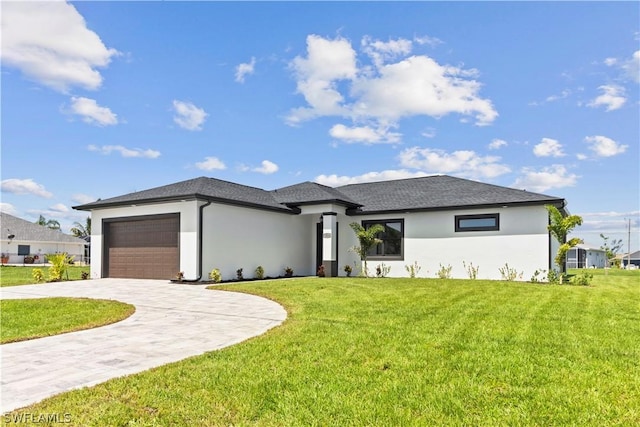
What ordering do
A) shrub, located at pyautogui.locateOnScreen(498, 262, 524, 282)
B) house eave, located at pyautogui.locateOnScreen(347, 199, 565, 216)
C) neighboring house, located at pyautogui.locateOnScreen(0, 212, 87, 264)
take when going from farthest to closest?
neighboring house, located at pyautogui.locateOnScreen(0, 212, 87, 264), shrub, located at pyautogui.locateOnScreen(498, 262, 524, 282), house eave, located at pyautogui.locateOnScreen(347, 199, 565, 216)

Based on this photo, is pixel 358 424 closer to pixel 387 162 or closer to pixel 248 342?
pixel 248 342

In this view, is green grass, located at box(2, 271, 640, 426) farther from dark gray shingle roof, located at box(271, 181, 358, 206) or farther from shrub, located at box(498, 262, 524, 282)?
dark gray shingle roof, located at box(271, 181, 358, 206)

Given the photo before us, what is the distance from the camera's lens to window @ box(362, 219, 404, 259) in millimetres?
17578

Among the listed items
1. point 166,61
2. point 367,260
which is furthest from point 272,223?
point 166,61

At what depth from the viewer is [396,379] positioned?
12.7ft

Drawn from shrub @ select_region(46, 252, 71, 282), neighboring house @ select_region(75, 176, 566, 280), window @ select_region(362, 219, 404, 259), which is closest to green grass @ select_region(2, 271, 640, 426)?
neighboring house @ select_region(75, 176, 566, 280)

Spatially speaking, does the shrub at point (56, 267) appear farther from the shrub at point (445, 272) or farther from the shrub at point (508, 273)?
the shrub at point (508, 273)

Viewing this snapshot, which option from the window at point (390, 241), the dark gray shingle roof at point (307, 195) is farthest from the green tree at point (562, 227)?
the dark gray shingle roof at point (307, 195)

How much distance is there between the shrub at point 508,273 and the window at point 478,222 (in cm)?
156

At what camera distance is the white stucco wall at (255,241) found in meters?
15.0

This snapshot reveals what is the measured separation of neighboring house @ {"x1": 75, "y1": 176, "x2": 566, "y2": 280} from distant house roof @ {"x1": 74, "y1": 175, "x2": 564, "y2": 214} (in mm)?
56

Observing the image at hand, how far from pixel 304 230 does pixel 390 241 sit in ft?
14.4

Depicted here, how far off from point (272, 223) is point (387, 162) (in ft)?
29.3

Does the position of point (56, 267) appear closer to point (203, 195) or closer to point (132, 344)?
point (203, 195)
